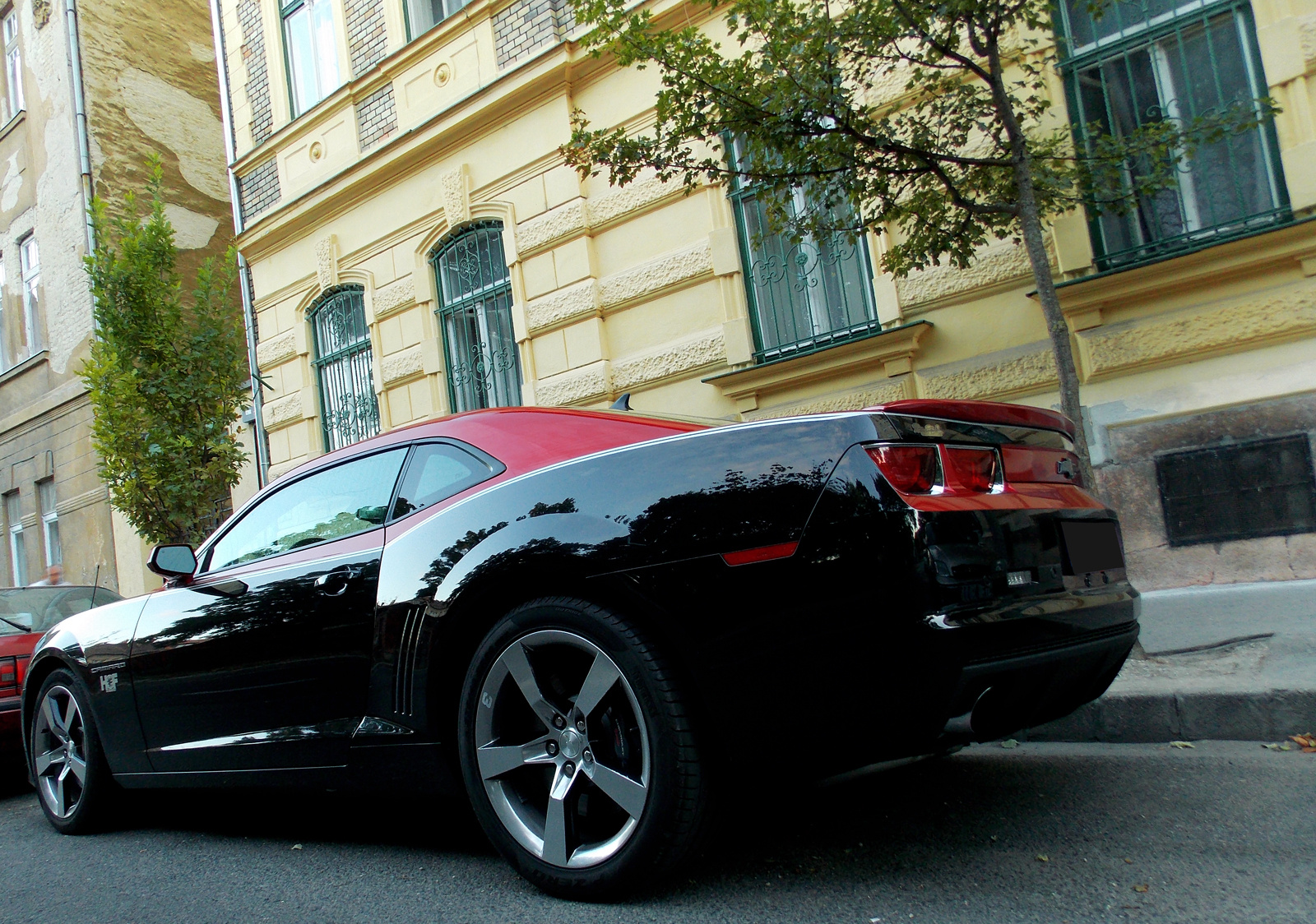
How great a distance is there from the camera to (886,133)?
561 centimetres

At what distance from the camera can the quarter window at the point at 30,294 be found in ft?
58.9

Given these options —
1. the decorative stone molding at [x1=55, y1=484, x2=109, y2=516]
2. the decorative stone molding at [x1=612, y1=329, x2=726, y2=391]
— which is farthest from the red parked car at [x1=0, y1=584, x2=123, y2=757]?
the decorative stone molding at [x1=55, y1=484, x2=109, y2=516]

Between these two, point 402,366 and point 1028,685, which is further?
point 402,366

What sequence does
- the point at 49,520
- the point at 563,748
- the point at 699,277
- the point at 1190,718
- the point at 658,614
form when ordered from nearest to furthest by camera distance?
the point at 658,614
the point at 563,748
the point at 1190,718
the point at 699,277
the point at 49,520

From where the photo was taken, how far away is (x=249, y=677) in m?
3.46

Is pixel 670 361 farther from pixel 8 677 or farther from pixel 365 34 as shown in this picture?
pixel 365 34

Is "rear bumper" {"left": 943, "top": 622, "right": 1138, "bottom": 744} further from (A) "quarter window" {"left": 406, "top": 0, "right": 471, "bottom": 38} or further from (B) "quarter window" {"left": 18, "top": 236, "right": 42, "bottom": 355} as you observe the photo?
(B) "quarter window" {"left": 18, "top": 236, "right": 42, "bottom": 355}

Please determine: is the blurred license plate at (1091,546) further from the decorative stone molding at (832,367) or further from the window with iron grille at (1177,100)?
the decorative stone molding at (832,367)

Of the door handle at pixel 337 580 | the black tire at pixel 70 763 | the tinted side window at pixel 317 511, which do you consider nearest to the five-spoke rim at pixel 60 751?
the black tire at pixel 70 763

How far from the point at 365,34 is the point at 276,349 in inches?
154

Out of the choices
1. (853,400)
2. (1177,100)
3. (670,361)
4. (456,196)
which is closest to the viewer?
(1177,100)

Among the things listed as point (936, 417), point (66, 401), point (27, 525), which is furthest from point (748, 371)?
point (27, 525)

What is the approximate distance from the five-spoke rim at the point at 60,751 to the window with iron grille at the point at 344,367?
6.72 metres

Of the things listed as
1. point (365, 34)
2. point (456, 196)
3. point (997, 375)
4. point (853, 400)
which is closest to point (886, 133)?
point (997, 375)
